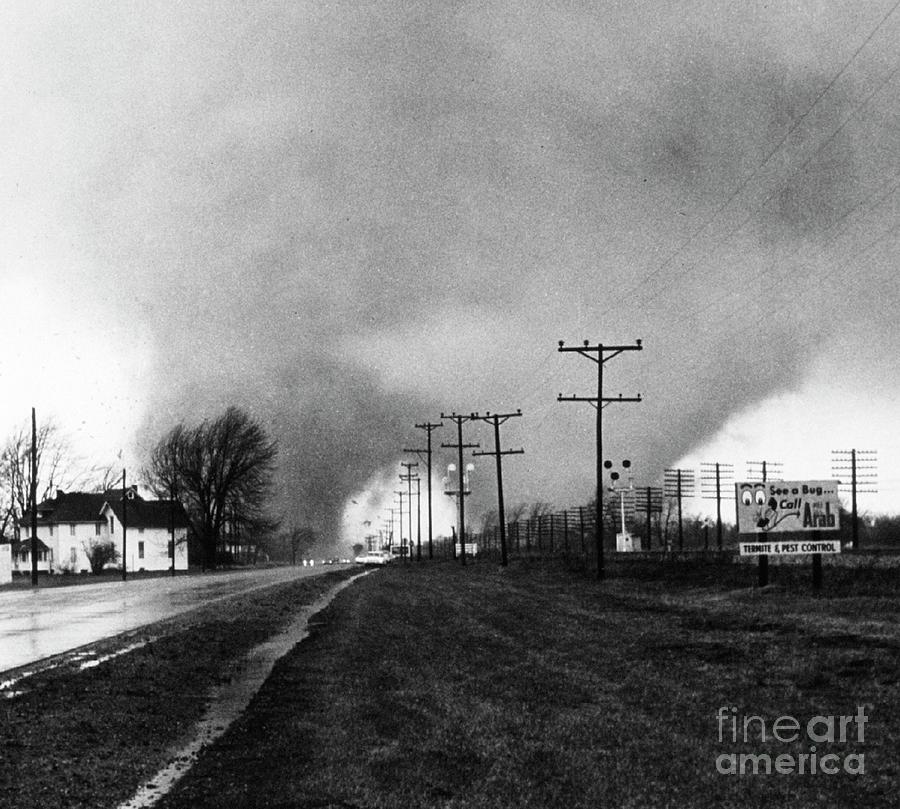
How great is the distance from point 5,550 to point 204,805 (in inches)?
2648

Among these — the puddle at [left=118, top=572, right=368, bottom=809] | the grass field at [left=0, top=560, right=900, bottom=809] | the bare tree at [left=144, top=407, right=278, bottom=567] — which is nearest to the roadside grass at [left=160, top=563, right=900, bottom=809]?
the grass field at [left=0, top=560, right=900, bottom=809]

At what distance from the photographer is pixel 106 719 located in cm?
1238

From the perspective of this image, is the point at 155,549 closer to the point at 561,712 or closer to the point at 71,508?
the point at 71,508

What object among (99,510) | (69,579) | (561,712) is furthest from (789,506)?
(99,510)

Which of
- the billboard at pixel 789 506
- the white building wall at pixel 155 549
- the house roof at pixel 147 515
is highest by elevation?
the billboard at pixel 789 506

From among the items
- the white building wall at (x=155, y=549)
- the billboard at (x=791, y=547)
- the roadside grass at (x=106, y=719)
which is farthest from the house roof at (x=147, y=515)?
the roadside grass at (x=106, y=719)

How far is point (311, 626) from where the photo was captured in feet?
84.1

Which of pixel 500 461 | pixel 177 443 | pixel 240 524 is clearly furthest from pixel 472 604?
pixel 177 443

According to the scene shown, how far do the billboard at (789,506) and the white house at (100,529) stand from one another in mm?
103080

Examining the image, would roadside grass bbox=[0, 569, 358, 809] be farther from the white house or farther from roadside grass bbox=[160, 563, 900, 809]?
the white house

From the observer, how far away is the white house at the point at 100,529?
13284 centimetres

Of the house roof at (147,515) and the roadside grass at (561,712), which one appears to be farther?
the house roof at (147,515)

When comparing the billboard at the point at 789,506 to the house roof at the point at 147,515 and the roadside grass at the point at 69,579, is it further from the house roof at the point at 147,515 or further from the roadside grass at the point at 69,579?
the house roof at the point at 147,515

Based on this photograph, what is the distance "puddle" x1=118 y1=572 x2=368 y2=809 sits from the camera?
919 cm
